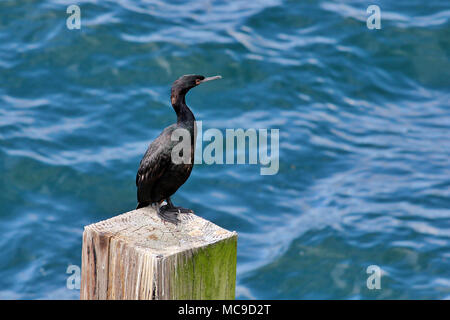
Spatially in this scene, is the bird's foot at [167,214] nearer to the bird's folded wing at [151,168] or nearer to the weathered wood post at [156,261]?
the weathered wood post at [156,261]

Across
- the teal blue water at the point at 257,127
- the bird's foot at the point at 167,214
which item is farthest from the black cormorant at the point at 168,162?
the teal blue water at the point at 257,127

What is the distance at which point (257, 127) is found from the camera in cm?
938

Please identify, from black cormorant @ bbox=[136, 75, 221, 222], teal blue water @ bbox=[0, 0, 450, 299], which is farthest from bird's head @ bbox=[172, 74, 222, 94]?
teal blue water @ bbox=[0, 0, 450, 299]

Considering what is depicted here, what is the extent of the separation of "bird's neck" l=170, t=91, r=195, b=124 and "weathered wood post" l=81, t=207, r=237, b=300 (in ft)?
3.37

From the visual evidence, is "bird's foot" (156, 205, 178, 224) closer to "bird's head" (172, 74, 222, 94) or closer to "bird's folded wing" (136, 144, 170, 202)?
"bird's folded wing" (136, 144, 170, 202)

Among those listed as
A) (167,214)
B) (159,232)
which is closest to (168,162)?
(167,214)

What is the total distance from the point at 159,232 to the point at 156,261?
338 millimetres

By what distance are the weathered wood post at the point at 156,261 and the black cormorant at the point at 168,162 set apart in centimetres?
87

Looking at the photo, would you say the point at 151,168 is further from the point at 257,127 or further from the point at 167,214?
the point at 257,127

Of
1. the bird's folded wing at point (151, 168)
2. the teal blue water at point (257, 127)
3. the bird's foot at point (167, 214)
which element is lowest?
the bird's foot at point (167, 214)

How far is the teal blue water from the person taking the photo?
25.3ft

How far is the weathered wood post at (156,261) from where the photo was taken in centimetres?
345

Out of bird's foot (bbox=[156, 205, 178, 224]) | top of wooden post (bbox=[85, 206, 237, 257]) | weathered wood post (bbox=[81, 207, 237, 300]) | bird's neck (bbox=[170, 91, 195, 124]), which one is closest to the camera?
weathered wood post (bbox=[81, 207, 237, 300])

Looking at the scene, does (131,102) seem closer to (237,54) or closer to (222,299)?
(237,54)
